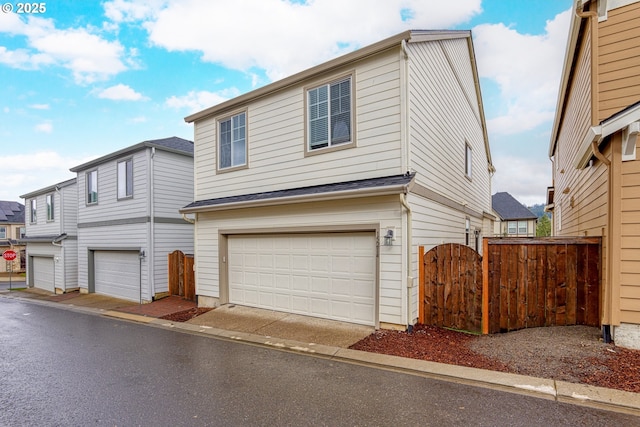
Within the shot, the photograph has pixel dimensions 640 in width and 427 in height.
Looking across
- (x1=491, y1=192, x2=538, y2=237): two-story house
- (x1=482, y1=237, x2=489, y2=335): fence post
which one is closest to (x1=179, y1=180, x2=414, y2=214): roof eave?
(x1=482, y1=237, x2=489, y2=335): fence post

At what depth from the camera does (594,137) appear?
5168mm

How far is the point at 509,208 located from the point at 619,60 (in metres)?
38.0

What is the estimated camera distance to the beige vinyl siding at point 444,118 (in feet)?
24.7

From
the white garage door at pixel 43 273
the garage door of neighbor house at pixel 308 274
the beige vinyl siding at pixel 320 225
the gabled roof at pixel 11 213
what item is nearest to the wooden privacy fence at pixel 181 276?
the beige vinyl siding at pixel 320 225

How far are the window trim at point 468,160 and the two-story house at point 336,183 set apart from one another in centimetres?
156

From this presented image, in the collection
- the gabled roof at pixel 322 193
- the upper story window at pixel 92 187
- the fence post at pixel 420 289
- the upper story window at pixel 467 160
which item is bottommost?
the fence post at pixel 420 289

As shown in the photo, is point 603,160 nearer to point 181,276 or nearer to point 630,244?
point 630,244

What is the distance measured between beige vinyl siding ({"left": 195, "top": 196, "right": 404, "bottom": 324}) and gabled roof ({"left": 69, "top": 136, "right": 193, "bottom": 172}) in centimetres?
447

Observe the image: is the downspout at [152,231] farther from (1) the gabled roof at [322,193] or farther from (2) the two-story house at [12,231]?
(2) the two-story house at [12,231]

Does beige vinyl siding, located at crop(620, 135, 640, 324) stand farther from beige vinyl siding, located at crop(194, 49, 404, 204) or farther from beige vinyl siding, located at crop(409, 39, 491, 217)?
beige vinyl siding, located at crop(194, 49, 404, 204)

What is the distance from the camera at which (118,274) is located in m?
14.3

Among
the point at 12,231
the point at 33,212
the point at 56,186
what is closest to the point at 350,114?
the point at 56,186

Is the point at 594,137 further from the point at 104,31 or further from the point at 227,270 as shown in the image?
the point at 104,31

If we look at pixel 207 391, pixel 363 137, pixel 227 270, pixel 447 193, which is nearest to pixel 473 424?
pixel 207 391
